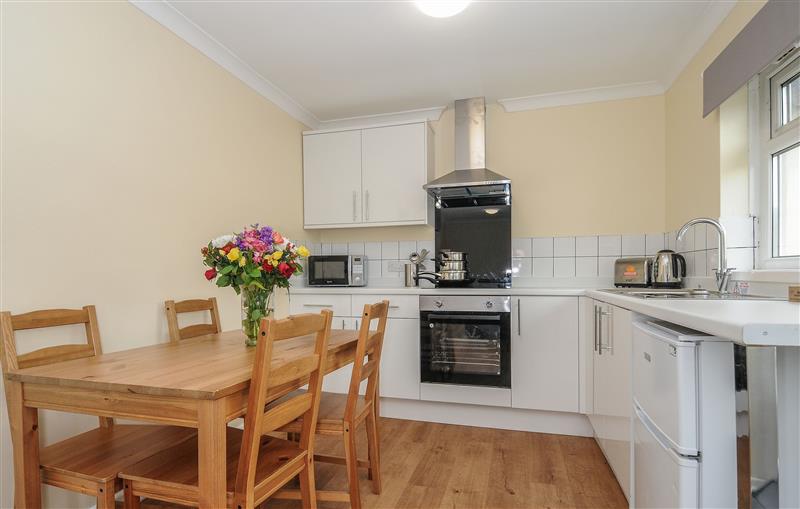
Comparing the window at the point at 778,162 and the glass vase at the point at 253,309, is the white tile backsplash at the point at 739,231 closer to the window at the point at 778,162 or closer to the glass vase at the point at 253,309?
the window at the point at 778,162

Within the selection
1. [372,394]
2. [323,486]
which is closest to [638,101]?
[372,394]

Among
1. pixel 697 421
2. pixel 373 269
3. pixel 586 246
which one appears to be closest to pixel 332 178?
pixel 373 269

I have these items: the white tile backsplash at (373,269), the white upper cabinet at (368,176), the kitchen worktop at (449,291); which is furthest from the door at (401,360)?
the white upper cabinet at (368,176)

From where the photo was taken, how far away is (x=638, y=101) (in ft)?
10.1

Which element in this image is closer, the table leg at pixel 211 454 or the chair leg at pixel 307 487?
the table leg at pixel 211 454

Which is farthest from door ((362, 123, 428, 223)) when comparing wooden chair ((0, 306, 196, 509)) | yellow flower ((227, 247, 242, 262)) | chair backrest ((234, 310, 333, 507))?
wooden chair ((0, 306, 196, 509))

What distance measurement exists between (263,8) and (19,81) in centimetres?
113

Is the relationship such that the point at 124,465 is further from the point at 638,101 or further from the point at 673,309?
the point at 638,101

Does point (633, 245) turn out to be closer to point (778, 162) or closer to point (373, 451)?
point (778, 162)

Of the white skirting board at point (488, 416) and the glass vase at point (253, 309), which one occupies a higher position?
the glass vase at point (253, 309)

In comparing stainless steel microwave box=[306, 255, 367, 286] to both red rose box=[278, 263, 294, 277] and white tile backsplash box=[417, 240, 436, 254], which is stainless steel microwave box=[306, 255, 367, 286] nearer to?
white tile backsplash box=[417, 240, 436, 254]

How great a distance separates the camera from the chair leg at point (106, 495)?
1.21 metres

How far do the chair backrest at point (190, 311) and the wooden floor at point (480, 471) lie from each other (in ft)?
2.97

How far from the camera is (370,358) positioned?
1986mm
